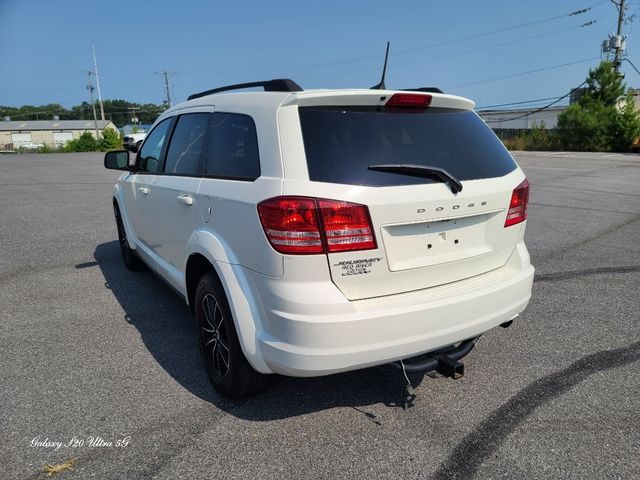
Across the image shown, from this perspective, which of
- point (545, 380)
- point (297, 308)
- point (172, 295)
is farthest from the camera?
point (172, 295)

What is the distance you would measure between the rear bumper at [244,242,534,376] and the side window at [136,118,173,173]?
93.1 inches

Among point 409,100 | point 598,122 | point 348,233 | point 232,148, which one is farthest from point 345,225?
point 598,122

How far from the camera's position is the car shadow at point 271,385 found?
9.42 feet

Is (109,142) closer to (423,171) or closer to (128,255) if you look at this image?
(128,255)

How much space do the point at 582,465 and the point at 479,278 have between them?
1057mm

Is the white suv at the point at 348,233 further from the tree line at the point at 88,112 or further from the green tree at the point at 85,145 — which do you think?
the tree line at the point at 88,112

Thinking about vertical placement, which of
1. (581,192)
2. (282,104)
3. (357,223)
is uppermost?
(282,104)

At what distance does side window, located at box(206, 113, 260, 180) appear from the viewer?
2621 millimetres

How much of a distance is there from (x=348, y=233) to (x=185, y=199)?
56.4 inches

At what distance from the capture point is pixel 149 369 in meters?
3.35

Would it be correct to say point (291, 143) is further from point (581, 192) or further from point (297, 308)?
point (581, 192)

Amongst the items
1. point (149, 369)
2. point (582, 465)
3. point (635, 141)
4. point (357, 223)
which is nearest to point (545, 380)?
point (582, 465)

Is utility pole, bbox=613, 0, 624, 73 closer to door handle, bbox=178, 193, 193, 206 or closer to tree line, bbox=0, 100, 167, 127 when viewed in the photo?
door handle, bbox=178, 193, 193, 206

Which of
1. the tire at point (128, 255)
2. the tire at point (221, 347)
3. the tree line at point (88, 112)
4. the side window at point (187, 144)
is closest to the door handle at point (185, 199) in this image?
the side window at point (187, 144)
